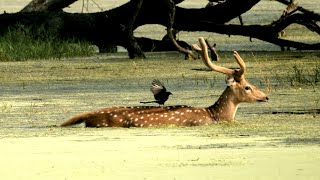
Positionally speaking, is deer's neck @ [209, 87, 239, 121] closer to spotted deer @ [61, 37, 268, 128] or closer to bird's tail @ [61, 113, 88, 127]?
spotted deer @ [61, 37, 268, 128]

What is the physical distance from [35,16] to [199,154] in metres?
13.5

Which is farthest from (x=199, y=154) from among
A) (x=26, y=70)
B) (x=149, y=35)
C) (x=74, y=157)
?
(x=149, y=35)

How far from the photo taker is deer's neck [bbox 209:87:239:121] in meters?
11.0

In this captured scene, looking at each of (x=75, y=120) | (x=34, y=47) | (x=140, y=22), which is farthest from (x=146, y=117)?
(x=140, y=22)

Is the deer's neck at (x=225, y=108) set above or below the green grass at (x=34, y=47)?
above

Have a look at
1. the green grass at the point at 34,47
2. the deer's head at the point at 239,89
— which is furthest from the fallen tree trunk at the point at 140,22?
the deer's head at the point at 239,89

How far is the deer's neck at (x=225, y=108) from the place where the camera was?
11.0m

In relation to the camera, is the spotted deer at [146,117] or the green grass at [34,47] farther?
the green grass at [34,47]

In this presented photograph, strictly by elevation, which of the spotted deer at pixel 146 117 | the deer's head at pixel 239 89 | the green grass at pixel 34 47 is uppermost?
the deer's head at pixel 239 89

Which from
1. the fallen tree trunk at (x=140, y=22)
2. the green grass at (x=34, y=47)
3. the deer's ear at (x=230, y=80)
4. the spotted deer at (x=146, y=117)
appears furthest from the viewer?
the fallen tree trunk at (x=140, y=22)

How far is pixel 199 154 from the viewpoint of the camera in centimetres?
876

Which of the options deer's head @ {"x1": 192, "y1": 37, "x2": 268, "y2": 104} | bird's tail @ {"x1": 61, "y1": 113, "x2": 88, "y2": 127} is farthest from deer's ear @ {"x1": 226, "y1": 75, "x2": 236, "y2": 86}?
bird's tail @ {"x1": 61, "y1": 113, "x2": 88, "y2": 127}

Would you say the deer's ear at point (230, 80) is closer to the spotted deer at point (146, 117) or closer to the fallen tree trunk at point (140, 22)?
the spotted deer at point (146, 117)

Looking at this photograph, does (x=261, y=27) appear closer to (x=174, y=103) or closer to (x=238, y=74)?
(x=174, y=103)
